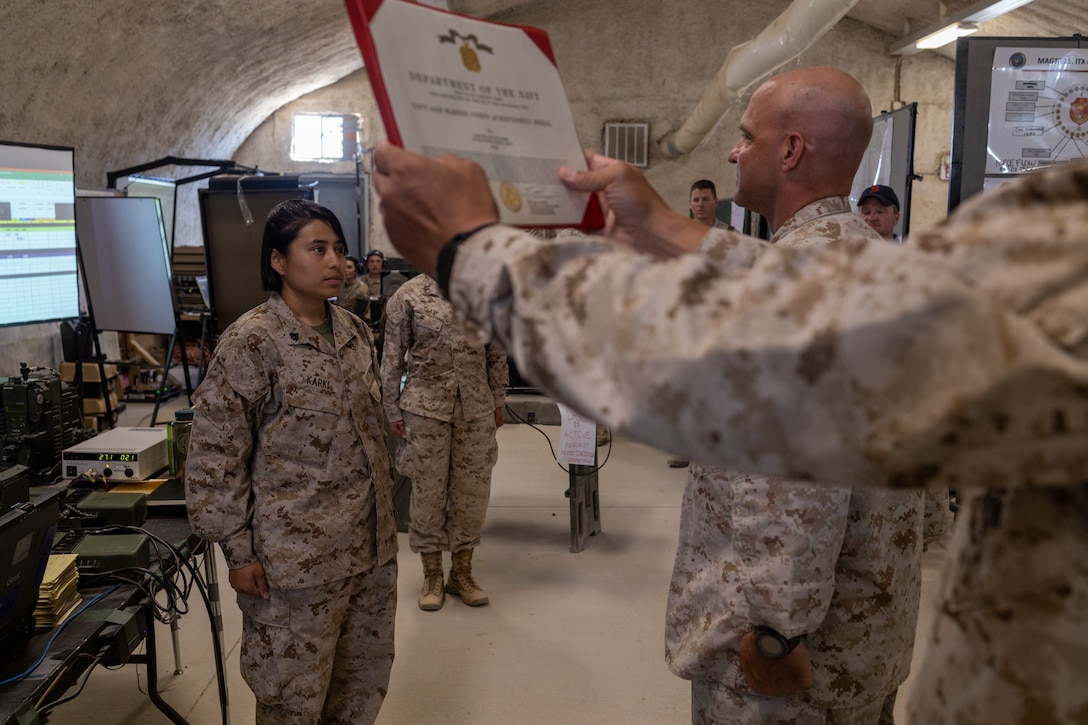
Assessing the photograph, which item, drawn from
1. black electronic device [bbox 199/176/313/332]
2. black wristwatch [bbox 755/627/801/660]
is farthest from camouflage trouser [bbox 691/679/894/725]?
black electronic device [bbox 199/176/313/332]

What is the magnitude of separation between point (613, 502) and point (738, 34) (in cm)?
967

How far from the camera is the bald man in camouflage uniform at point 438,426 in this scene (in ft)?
12.1

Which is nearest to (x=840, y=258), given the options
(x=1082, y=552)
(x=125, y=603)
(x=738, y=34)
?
(x=1082, y=552)

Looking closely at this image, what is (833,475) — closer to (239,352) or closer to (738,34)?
(239,352)

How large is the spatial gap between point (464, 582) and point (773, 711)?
2.48 m

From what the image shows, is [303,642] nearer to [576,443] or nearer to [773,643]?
[773,643]

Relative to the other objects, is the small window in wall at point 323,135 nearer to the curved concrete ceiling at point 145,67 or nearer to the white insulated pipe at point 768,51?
the curved concrete ceiling at point 145,67

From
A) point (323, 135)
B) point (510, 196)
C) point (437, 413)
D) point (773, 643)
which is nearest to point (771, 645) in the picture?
point (773, 643)

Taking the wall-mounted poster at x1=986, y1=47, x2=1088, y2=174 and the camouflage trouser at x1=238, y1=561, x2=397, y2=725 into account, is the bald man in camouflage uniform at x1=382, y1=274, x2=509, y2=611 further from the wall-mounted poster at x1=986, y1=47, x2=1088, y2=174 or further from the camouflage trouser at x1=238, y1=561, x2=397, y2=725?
the wall-mounted poster at x1=986, y1=47, x2=1088, y2=174

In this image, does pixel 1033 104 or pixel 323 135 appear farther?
pixel 323 135

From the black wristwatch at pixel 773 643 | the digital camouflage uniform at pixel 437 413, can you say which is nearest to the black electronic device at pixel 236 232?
the digital camouflage uniform at pixel 437 413

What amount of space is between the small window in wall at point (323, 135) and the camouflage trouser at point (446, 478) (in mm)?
9609

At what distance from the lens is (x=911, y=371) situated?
51cm

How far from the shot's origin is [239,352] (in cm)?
203
